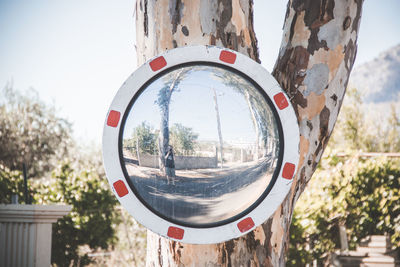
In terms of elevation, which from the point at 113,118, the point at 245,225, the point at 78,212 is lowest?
the point at 78,212

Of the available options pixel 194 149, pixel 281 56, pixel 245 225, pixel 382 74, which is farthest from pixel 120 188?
pixel 382 74

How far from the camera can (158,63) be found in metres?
1.32

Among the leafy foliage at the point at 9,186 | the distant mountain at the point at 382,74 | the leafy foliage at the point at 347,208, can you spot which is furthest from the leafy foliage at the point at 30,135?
the distant mountain at the point at 382,74

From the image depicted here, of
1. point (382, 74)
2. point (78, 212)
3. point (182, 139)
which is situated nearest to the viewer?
point (182, 139)

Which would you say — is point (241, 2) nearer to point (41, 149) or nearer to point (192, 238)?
point (192, 238)

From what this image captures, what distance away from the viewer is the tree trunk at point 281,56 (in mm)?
1426

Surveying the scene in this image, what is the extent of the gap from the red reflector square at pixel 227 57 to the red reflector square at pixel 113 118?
18.1 inches

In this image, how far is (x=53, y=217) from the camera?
3242 millimetres

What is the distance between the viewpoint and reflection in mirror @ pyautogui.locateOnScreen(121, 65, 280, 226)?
128 cm

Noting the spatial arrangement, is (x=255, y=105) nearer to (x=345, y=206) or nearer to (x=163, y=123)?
(x=163, y=123)

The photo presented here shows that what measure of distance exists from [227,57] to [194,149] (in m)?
0.38

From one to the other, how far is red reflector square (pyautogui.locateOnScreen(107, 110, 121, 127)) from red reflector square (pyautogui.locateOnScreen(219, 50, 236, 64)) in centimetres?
46

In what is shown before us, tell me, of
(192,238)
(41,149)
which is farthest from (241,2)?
(41,149)

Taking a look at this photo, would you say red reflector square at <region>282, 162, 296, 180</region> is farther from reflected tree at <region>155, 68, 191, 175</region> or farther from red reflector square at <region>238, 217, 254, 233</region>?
reflected tree at <region>155, 68, 191, 175</region>
